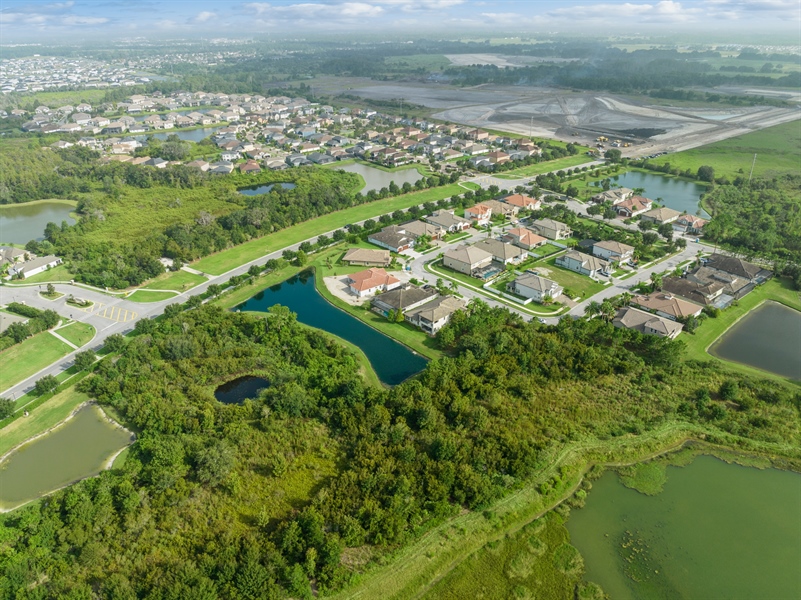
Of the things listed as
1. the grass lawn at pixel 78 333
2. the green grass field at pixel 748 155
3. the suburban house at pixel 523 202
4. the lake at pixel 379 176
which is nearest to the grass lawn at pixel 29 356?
the grass lawn at pixel 78 333

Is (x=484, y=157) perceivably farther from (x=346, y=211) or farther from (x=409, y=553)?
(x=409, y=553)

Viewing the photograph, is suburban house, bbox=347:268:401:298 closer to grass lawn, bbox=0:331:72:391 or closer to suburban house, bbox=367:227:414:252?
suburban house, bbox=367:227:414:252

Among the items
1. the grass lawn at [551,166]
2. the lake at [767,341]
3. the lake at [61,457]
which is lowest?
the lake at [61,457]

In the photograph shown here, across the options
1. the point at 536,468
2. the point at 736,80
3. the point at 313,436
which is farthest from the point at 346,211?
the point at 736,80

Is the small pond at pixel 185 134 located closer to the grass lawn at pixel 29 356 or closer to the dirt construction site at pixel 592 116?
the dirt construction site at pixel 592 116

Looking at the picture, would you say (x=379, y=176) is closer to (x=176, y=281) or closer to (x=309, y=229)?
(x=309, y=229)

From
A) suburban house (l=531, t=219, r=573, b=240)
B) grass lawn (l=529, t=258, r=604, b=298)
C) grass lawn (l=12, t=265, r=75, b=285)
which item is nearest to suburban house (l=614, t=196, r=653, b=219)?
suburban house (l=531, t=219, r=573, b=240)

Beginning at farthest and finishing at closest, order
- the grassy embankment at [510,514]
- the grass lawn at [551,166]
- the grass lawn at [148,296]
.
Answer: the grass lawn at [551,166] < the grass lawn at [148,296] < the grassy embankment at [510,514]
